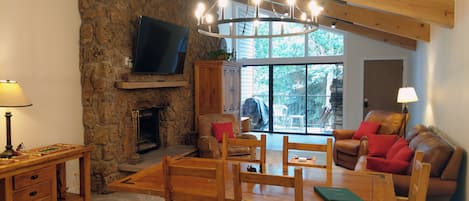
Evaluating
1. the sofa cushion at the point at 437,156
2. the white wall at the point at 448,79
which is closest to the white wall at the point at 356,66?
the white wall at the point at 448,79

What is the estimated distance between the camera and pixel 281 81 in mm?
10078

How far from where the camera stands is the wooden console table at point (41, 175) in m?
3.29

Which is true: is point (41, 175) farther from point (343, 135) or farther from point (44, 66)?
point (343, 135)

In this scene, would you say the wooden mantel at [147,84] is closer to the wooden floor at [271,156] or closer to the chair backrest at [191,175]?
the wooden floor at [271,156]

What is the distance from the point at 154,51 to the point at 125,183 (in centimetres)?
336

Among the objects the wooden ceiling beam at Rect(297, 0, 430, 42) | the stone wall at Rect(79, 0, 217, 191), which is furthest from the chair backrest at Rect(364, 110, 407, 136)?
the stone wall at Rect(79, 0, 217, 191)

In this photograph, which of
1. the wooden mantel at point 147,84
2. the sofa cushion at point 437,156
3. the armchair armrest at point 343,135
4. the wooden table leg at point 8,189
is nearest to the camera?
the wooden table leg at point 8,189

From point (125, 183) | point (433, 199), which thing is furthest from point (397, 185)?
point (125, 183)

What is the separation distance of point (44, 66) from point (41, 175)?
137 cm

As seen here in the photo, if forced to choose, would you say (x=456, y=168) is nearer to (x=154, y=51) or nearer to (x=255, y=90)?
(x=154, y=51)

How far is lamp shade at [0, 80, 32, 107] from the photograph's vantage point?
11.0 feet

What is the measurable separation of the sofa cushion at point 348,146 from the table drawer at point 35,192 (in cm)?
435

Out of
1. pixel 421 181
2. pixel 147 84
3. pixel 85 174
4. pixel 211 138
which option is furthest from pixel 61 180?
pixel 421 181

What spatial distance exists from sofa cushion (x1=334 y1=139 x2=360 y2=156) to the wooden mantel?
9.57ft
